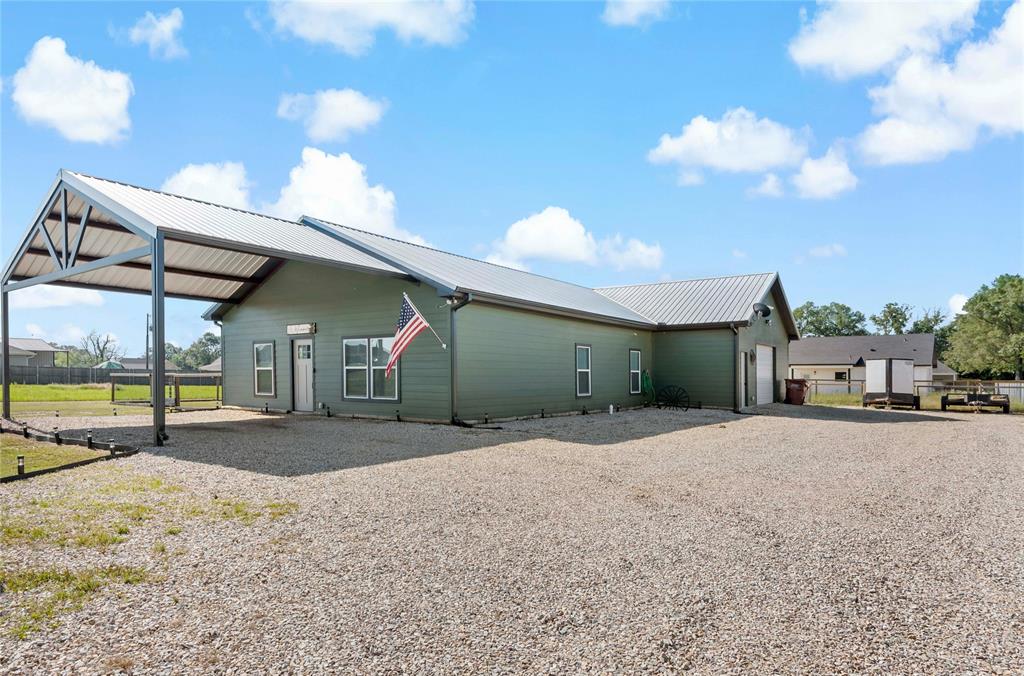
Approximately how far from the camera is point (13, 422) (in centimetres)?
1280

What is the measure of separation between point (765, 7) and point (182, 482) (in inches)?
458

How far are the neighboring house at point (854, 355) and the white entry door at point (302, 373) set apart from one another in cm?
3531

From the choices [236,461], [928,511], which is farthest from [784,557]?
[236,461]

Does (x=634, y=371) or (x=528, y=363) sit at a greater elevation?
(x=528, y=363)

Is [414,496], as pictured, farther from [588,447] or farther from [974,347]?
[974,347]

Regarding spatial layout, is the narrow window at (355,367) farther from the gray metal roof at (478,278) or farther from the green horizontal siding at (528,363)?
the green horizontal siding at (528,363)

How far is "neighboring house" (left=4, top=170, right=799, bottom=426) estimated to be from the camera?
12.0 m

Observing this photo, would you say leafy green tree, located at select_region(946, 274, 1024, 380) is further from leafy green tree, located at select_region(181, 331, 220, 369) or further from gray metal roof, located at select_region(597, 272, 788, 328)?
leafy green tree, located at select_region(181, 331, 220, 369)

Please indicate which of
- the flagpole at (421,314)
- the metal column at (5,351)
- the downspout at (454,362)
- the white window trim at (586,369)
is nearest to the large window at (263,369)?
the metal column at (5,351)

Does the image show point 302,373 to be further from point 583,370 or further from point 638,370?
point 638,370

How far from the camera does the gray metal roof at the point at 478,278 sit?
13.6 metres

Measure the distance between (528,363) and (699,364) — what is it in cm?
740

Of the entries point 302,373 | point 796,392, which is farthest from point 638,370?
point 302,373

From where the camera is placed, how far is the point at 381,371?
14.4 meters
